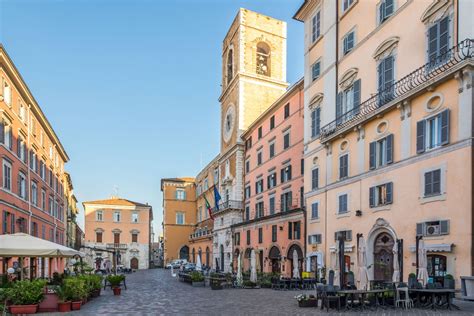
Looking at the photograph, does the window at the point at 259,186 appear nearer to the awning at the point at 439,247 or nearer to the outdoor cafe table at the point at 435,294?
the awning at the point at 439,247

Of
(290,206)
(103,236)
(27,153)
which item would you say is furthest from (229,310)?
(103,236)

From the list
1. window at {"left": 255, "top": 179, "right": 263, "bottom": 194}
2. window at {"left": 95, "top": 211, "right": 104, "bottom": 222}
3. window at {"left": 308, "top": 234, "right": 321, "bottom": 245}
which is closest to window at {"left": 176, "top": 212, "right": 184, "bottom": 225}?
window at {"left": 95, "top": 211, "right": 104, "bottom": 222}

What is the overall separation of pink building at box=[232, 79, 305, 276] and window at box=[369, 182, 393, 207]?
30.7 ft

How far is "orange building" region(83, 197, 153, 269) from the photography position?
7038 centimetres

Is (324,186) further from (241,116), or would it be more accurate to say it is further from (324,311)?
(241,116)

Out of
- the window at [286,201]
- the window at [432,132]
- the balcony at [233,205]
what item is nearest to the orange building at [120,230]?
the balcony at [233,205]

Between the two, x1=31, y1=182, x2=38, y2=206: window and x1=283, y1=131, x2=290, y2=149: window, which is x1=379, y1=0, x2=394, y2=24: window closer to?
x1=283, y1=131, x2=290, y2=149: window

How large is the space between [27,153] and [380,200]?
25.3 meters

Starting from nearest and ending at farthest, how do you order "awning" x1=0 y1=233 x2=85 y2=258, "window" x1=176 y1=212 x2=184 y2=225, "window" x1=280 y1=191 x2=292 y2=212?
"awning" x1=0 y1=233 x2=85 y2=258
"window" x1=280 y1=191 x2=292 y2=212
"window" x1=176 y1=212 x2=184 y2=225

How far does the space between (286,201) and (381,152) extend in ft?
49.4

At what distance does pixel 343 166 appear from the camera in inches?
1021

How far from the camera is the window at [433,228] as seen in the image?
1745 cm

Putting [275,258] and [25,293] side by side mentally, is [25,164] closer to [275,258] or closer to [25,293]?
[25,293]

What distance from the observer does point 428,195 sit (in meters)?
18.6
